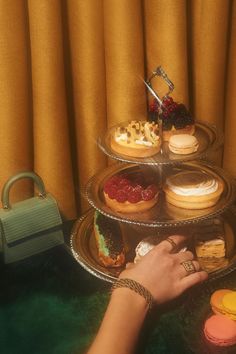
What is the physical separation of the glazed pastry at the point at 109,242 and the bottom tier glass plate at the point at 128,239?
0.02m

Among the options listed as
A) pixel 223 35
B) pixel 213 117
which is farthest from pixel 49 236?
pixel 223 35

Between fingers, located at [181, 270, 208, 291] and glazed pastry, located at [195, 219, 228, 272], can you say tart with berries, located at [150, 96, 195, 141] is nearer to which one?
glazed pastry, located at [195, 219, 228, 272]

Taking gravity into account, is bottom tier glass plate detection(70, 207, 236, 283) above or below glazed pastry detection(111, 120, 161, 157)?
below

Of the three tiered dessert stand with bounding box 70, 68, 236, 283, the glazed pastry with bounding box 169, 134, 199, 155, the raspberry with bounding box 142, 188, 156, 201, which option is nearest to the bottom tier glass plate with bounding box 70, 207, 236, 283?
the three tiered dessert stand with bounding box 70, 68, 236, 283

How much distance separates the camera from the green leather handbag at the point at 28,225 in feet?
4.13

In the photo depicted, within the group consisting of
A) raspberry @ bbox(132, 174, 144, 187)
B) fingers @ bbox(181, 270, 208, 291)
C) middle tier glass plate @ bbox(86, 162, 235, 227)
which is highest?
raspberry @ bbox(132, 174, 144, 187)

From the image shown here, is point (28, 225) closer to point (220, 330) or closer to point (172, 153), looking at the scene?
point (172, 153)

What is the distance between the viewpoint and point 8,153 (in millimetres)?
1354

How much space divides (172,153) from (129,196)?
15 cm

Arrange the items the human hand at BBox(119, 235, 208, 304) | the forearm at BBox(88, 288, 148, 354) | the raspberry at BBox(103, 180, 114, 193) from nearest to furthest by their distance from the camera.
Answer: the forearm at BBox(88, 288, 148, 354), the human hand at BBox(119, 235, 208, 304), the raspberry at BBox(103, 180, 114, 193)

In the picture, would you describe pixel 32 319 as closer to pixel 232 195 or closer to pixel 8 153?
pixel 8 153

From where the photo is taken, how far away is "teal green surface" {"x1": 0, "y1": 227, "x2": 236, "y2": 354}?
1.02m

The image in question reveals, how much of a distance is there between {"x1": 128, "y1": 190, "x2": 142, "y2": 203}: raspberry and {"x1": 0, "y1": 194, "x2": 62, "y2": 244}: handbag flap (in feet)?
0.70

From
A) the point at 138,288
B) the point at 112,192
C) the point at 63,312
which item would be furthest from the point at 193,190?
the point at 63,312
